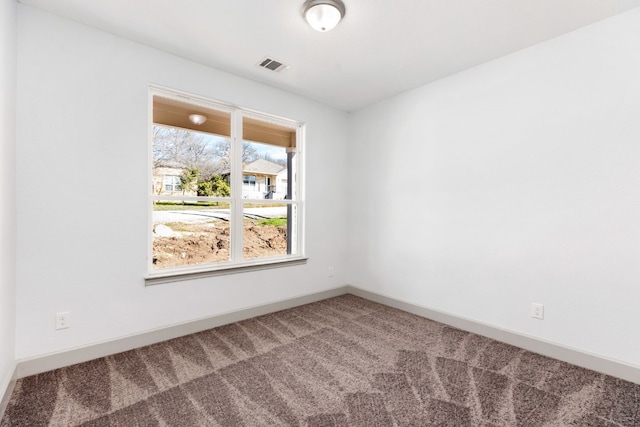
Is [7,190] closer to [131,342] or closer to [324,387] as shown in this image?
[131,342]

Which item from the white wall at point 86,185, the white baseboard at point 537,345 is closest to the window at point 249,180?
the white wall at point 86,185

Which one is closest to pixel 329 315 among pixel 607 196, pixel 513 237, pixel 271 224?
pixel 271 224

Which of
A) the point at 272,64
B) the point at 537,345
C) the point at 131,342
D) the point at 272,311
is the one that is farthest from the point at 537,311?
the point at 131,342

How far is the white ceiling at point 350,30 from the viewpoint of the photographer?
207 centimetres

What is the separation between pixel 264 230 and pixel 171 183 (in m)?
1.17

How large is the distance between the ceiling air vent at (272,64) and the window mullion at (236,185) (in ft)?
1.94

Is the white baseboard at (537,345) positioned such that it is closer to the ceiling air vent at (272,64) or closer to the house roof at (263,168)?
the house roof at (263,168)

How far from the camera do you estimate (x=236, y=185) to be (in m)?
3.20

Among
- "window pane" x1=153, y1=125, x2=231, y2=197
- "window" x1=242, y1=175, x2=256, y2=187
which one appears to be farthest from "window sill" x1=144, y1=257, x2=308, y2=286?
"window" x1=242, y1=175, x2=256, y2=187

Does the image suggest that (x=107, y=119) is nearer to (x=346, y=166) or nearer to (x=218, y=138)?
(x=218, y=138)

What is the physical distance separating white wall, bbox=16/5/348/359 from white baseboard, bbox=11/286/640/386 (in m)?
0.06

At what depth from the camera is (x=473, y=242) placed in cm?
291

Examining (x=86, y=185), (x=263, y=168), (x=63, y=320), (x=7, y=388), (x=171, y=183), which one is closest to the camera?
(x=7, y=388)

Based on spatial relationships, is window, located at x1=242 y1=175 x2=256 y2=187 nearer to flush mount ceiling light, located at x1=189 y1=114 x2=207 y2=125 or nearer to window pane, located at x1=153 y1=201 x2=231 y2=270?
window pane, located at x1=153 y1=201 x2=231 y2=270
